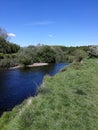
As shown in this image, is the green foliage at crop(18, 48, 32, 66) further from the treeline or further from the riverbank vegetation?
the riverbank vegetation

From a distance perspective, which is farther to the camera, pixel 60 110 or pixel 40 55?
pixel 40 55

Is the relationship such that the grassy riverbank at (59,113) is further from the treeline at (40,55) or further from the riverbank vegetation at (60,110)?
the treeline at (40,55)

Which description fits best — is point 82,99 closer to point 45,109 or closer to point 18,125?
point 45,109

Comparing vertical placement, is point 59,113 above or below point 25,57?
above

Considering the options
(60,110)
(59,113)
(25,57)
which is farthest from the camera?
(25,57)

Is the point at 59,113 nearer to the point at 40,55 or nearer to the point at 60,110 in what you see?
the point at 60,110

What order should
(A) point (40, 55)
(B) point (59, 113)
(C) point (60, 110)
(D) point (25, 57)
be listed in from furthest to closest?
(A) point (40, 55) < (D) point (25, 57) < (C) point (60, 110) < (B) point (59, 113)

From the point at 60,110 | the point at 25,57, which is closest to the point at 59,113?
the point at 60,110

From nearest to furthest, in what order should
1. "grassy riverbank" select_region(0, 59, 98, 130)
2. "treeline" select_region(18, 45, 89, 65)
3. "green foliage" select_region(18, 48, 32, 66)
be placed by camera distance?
"grassy riverbank" select_region(0, 59, 98, 130) < "green foliage" select_region(18, 48, 32, 66) < "treeline" select_region(18, 45, 89, 65)

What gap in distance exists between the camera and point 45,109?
7855mm

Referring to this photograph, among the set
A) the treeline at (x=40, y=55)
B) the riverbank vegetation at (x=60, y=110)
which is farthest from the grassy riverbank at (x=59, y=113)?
the treeline at (x=40, y=55)

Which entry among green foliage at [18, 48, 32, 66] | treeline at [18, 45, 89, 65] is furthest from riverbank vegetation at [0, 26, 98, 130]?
treeline at [18, 45, 89, 65]

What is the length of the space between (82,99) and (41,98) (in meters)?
1.86

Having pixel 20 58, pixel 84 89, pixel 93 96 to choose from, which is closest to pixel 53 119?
pixel 93 96
